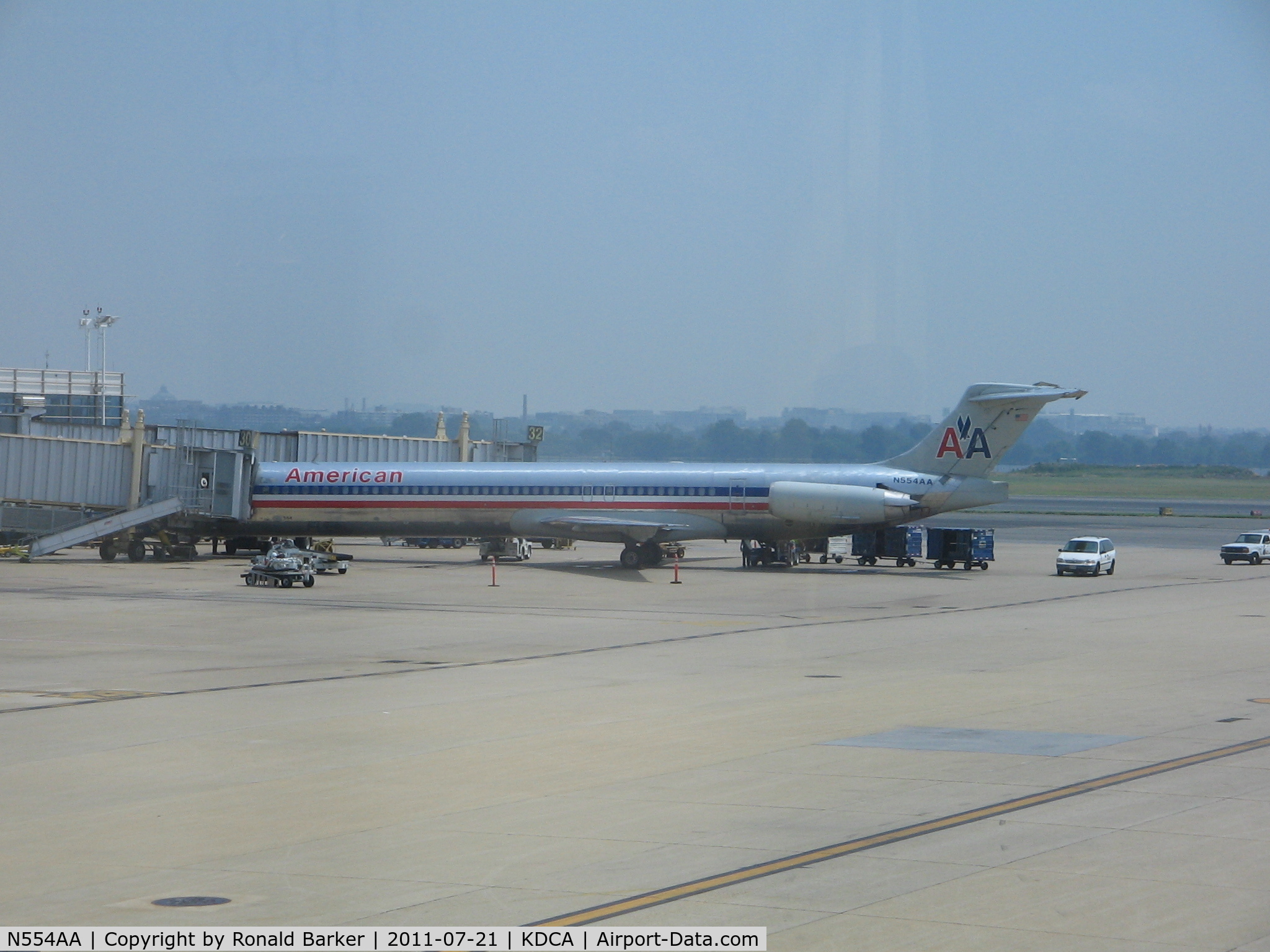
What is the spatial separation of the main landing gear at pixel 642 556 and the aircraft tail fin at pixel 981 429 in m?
11.3

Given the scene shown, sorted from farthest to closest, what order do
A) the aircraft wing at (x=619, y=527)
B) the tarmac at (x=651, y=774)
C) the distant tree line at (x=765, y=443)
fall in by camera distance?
the distant tree line at (x=765, y=443)
the aircraft wing at (x=619, y=527)
the tarmac at (x=651, y=774)

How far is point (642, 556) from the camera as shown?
5812cm

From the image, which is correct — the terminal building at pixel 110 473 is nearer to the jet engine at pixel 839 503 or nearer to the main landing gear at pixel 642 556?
the main landing gear at pixel 642 556

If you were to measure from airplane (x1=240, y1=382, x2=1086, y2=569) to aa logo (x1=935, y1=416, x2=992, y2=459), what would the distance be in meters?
0.05

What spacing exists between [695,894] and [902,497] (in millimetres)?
44040

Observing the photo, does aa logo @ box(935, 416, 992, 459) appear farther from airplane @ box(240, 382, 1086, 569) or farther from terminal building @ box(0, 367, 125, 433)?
terminal building @ box(0, 367, 125, 433)

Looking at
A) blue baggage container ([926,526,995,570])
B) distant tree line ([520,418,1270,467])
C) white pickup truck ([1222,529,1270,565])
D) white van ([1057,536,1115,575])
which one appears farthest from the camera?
distant tree line ([520,418,1270,467])

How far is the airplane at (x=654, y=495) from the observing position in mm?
54719

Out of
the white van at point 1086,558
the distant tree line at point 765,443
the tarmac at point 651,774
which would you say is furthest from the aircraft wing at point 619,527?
the tarmac at point 651,774

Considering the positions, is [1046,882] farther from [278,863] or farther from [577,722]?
[577,722]

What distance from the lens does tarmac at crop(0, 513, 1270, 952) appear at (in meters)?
11.7

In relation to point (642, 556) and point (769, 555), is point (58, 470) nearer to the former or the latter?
point (642, 556)

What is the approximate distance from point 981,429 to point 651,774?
39822 millimetres

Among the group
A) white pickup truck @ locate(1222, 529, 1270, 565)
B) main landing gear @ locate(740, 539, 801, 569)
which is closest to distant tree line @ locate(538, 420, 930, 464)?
main landing gear @ locate(740, 539, 801, 569)
